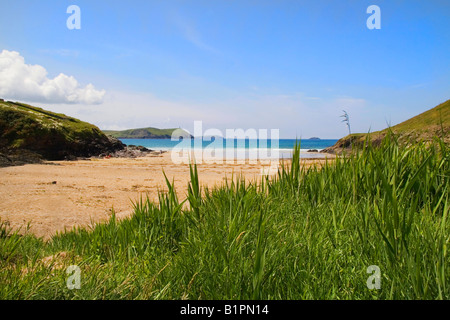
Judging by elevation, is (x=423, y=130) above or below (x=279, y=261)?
above

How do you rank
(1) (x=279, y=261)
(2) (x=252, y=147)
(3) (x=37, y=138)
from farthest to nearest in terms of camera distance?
(2) (x=252, y=147) < (3) (x=37, y=138) < (1) (x=279, y=261)

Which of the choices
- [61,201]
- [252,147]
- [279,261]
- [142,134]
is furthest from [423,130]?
[142,134]

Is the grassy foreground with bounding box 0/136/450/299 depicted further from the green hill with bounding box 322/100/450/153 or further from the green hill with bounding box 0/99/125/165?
the green hill with bounding box 0/99/125/165

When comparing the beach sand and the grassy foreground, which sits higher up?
the grassy foreground

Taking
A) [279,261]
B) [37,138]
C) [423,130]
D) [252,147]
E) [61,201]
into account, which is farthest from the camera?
[252,147]

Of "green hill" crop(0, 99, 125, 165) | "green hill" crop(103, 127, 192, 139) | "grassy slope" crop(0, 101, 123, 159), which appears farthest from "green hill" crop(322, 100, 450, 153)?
"green hill" crop(103, 127, 192, 139)

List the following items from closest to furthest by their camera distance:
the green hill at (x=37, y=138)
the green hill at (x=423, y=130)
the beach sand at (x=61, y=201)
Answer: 1. the green hill at (x=423, y=130)
2. the beach sand at (x=61, y=201)
3. the green hill at (x=37, y=138)

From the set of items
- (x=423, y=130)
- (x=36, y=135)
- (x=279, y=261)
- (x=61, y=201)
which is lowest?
(x=61, y=201)

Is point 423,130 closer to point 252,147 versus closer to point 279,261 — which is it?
point 279,261

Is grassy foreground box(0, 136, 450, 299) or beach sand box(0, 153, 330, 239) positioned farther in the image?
beach sand box(0, 153, 330, 239)

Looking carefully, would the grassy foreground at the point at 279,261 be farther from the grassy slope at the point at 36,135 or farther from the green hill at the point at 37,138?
the grassy slope at the point at 36,135

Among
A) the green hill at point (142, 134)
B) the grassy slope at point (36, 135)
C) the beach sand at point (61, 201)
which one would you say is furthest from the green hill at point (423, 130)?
the green hill at point (142, 134)
